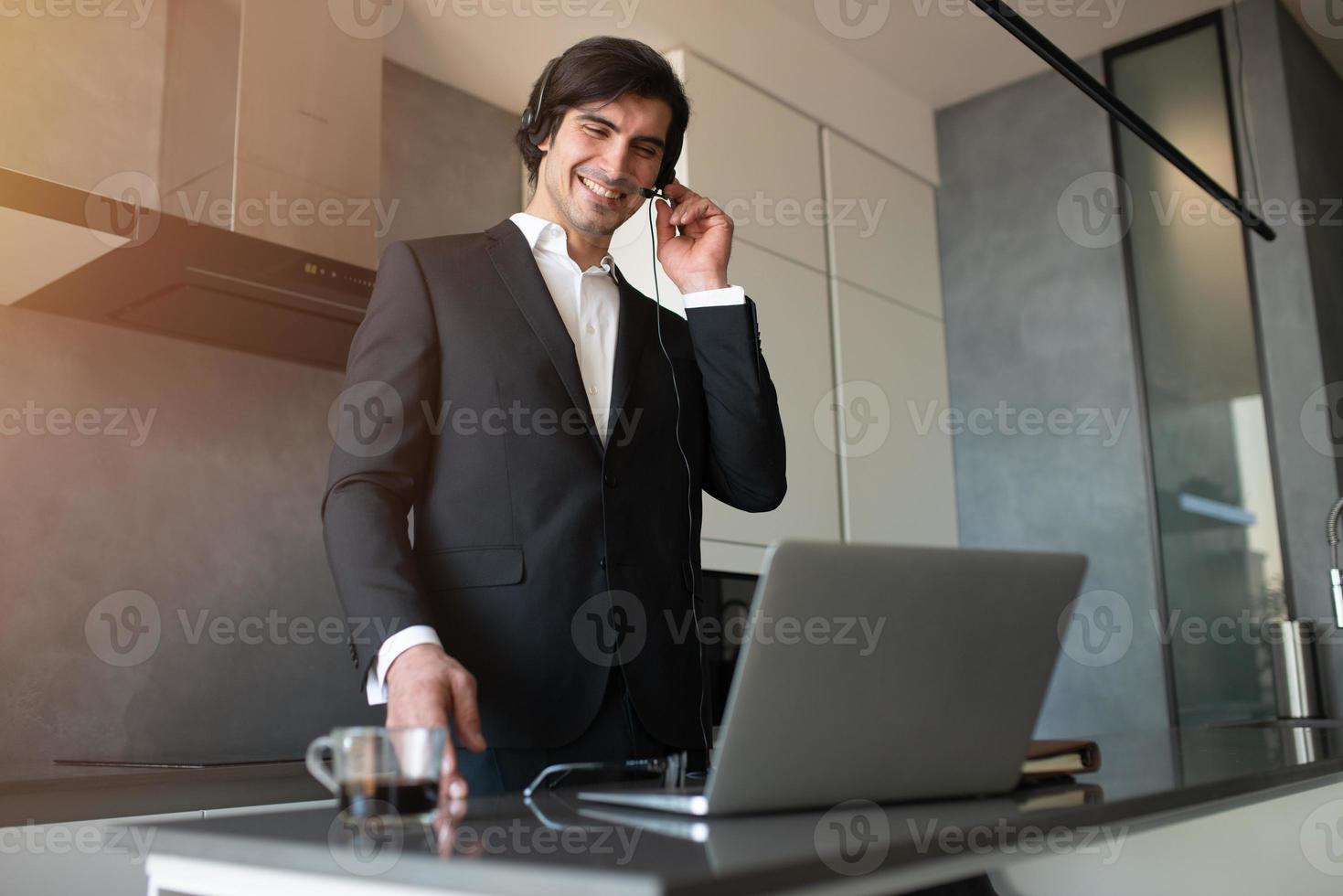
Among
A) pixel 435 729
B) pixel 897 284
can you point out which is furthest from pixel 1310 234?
pixel 435 729

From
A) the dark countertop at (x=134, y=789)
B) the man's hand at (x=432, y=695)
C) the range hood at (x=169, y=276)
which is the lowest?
the dark countertop at (x=134, y=789)

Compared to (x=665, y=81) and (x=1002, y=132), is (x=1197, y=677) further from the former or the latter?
(x=665, y=81)

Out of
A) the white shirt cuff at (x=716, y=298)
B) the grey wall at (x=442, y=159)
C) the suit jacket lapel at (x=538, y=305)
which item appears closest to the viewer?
the suit jacket lapel at (x=538, y=305)

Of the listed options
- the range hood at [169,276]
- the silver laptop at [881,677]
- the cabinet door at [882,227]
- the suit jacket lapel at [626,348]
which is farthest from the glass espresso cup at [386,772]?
the cabinet door at [882,227]

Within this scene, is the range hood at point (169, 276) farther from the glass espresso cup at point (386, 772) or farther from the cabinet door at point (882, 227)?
the cabinet door at point (882, 227)

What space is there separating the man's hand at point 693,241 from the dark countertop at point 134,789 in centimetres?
108

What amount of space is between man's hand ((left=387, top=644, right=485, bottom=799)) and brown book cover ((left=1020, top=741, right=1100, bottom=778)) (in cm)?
44

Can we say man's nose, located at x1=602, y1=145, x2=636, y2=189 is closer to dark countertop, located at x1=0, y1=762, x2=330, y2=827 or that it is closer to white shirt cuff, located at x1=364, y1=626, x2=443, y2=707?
white shirt cuff, located at x1=364, y1=626, x2=443, y2=707

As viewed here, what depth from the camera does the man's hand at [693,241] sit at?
1.53 meters

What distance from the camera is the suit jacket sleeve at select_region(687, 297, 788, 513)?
4.80 ft

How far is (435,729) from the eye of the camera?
74 cm

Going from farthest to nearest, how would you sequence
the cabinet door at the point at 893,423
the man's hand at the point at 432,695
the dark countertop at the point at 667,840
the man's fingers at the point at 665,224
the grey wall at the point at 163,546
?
the cabinet door at the point at 893,423 < the grey wall at the point at 163,546 < the man's fingers at the point at 665,224 < the man's hand at the point at 432,695 < the dark countertop at the point at 667,840

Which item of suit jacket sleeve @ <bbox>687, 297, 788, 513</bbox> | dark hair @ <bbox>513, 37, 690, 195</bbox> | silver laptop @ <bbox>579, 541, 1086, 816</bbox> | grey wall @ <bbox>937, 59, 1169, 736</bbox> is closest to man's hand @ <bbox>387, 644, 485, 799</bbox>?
silver laptop @ <bbox>579, 541, 1086, 816</bbox>

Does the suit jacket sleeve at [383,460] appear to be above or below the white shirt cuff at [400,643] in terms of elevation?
above
